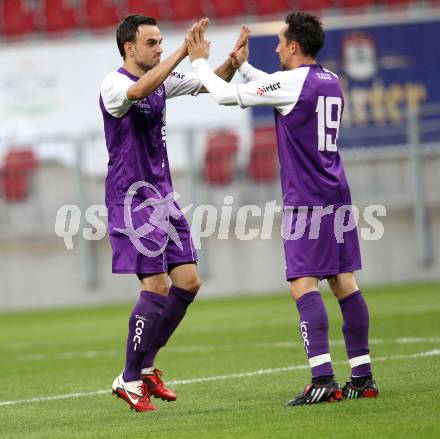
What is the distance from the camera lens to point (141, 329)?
690 cm

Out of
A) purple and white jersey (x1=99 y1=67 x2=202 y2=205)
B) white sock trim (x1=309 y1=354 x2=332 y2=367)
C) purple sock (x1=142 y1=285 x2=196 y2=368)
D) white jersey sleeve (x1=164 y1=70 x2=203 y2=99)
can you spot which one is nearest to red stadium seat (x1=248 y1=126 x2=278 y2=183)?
white jersey sleeve (x1=164 y1=70 x2=203 y2=99)

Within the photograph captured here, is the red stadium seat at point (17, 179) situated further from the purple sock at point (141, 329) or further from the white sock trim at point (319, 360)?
the white sock trim at point (319, 360)

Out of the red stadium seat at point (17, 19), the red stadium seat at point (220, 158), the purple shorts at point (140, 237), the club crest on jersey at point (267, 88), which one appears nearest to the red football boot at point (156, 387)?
the purple shorts at point (140, 237)

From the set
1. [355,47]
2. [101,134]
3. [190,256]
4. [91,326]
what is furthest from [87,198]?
[190,256]

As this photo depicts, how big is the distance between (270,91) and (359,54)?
47.6 ft

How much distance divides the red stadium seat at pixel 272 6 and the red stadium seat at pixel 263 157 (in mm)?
5185

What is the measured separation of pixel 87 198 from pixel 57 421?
36.1 feet

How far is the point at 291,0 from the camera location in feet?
74.0

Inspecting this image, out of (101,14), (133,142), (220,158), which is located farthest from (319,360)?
(101,14)

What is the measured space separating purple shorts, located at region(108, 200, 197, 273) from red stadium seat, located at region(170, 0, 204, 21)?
1602 centimetres

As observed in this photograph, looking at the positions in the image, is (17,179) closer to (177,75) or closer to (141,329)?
(177,75)

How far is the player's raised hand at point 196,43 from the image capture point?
6809mm

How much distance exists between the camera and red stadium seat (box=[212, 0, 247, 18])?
22.6 metres

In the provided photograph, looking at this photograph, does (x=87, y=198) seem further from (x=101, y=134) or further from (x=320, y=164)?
(x=320, y=164)
